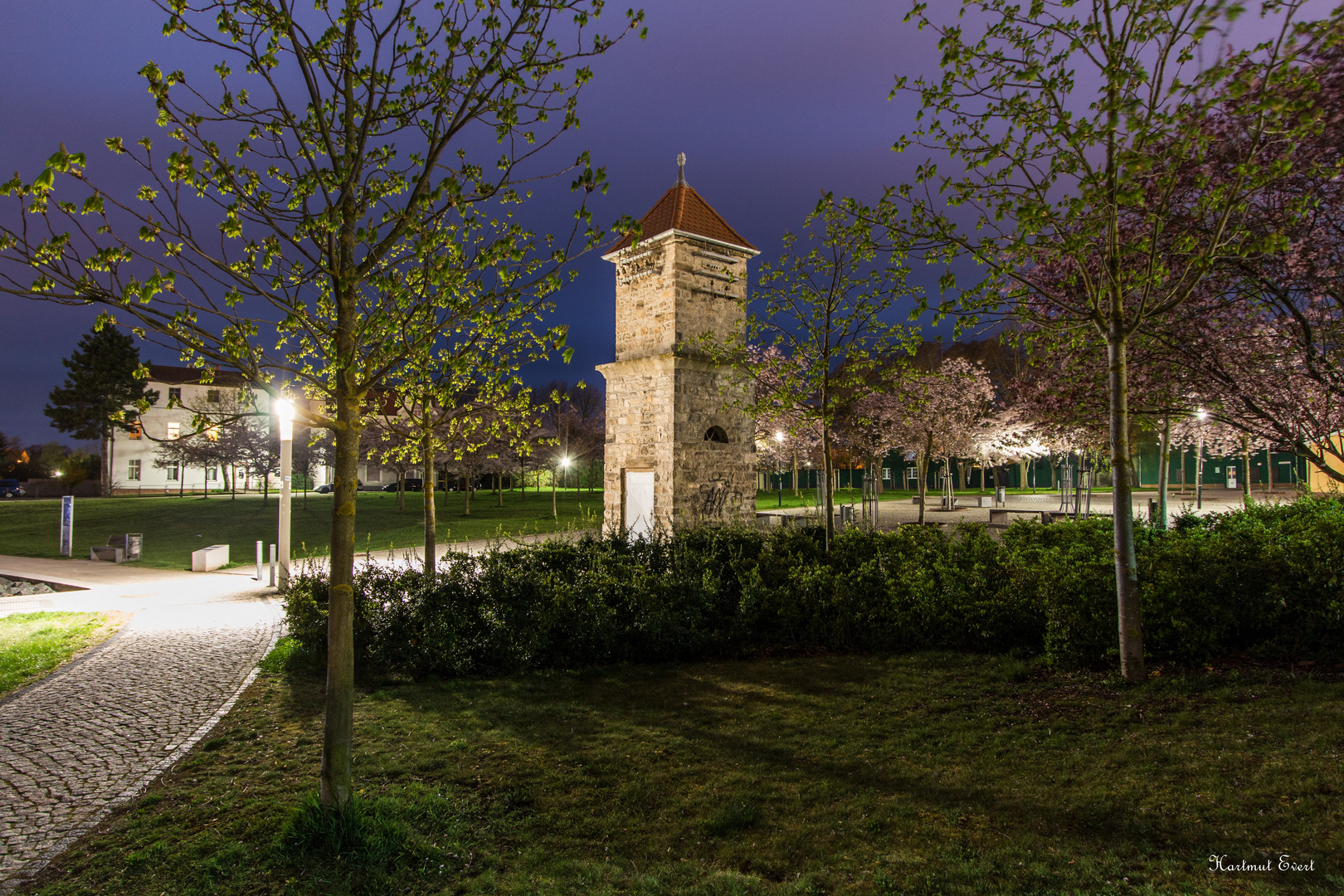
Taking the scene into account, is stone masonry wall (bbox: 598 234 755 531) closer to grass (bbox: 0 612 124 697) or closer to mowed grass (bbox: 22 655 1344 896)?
mowed grass (bbox: 22 655 1344 896)

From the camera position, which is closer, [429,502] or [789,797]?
[789,797]

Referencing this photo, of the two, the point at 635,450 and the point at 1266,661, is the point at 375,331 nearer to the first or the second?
the point at 1266,661

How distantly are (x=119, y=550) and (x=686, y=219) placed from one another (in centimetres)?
1694

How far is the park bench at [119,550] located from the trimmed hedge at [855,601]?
14.1m

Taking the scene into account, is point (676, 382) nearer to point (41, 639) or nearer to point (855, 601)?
point (855, 601)

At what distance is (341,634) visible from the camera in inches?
157

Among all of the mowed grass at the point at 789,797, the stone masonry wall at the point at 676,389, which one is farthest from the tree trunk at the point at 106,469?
the mowed grass at the point at 789,797

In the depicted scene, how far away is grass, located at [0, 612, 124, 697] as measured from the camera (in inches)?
302

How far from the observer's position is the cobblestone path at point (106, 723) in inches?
167

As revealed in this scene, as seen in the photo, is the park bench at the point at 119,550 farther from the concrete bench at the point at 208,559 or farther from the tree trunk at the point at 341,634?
the tree trunk at the point at 341,634

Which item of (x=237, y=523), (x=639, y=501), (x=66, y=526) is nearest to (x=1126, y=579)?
(x=639, y=501)

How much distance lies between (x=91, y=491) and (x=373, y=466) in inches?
795

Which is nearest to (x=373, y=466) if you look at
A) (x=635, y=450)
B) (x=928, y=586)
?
(x=635, y=450)

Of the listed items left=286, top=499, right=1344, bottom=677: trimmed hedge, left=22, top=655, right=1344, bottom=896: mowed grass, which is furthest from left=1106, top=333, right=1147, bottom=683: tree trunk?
left=286, top=499, right=1344, bottom=677: trimmed hedge
